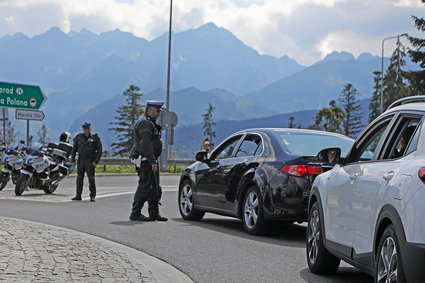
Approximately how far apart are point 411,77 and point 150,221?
4525 cm

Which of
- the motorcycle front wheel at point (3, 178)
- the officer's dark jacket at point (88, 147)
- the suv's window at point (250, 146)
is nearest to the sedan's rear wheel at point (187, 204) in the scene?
the suv's window at point (250, 146)

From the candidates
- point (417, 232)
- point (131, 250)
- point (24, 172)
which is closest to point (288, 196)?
point (131, 250)

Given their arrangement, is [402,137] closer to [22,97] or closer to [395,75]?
[22,97]

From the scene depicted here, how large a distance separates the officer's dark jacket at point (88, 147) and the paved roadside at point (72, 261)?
802cm

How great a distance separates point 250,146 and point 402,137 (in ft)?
19.2

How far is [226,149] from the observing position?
478 inches

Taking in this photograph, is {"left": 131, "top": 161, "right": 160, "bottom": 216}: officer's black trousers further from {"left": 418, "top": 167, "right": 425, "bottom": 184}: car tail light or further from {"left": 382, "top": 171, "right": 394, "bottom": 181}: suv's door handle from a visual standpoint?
{"left": 418, "top": 167, "right": 425, "bottom": 184}: car tail light

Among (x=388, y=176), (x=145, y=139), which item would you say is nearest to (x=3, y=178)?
(x=145, y=139)

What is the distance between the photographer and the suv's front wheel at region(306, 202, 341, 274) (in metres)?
7.08

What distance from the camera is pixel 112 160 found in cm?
3716

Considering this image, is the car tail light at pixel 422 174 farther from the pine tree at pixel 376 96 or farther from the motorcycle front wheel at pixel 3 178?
the pine tree at pixel 376 96

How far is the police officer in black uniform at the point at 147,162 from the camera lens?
12.5 metres

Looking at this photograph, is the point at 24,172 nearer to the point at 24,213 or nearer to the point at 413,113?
the point at 24,213

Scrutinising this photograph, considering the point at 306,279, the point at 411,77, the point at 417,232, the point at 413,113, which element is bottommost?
the point at 306,279
